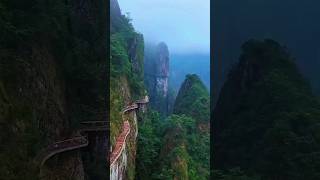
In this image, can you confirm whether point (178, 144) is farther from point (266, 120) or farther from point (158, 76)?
point (158, 76)

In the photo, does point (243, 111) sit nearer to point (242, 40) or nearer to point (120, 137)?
point (242, 40)
